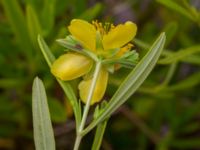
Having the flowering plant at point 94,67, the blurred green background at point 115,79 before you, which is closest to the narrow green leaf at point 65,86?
the flowering plant at point 94,67

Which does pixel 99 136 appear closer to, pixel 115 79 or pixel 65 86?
pixel 65 86

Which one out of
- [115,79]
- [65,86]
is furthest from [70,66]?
[115,79]

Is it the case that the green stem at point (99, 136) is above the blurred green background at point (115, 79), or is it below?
above

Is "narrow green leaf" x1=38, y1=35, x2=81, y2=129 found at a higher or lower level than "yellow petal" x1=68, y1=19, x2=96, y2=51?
lower

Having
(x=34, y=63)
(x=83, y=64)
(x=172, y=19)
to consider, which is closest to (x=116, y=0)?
(x=172, y=19)

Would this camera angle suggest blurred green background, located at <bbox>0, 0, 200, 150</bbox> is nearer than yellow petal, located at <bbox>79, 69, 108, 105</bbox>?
No

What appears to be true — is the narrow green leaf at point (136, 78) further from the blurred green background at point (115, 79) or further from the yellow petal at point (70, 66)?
the blurred green background at point (115, 79)

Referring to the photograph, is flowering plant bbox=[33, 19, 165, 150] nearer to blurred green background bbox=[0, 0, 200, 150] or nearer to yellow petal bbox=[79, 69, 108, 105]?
yellow petal bbox=[79, 69, 108, 105]

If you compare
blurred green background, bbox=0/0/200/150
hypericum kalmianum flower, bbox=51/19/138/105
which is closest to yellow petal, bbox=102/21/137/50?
hypericum kalmianum flower, bbox=51/19/138/105
